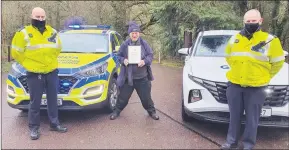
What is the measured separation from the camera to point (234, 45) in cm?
441

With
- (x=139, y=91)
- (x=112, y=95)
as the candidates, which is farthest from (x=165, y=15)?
(x=139, y=91)

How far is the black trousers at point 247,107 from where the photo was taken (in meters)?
4.29

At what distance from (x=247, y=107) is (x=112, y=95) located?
292 cm

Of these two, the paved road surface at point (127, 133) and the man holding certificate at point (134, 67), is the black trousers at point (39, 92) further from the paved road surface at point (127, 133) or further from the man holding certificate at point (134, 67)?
the man holding certificate at point (134, 67)

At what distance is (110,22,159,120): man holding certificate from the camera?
5750mm

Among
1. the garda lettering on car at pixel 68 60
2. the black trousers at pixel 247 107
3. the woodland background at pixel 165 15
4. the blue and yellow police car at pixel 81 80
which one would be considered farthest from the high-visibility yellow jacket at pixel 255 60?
the woodland background at pixel 165 15

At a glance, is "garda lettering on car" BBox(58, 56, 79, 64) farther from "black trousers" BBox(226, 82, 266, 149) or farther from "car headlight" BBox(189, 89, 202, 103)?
"black trousers" BBox(226, 82, 266, 149)

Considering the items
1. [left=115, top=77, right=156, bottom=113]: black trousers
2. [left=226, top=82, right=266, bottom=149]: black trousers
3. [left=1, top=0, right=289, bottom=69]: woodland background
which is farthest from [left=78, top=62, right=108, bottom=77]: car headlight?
[left=1, top=0, right=289, bottom=69]: woodland background

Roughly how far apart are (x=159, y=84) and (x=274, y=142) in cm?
526

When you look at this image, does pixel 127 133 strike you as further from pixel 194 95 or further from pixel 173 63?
pixel 173 63

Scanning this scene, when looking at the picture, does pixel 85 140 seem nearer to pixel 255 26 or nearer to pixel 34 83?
pixel 34 83

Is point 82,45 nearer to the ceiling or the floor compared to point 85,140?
nearer to the ceiling

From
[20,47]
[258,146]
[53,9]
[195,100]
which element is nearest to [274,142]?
[258,146]

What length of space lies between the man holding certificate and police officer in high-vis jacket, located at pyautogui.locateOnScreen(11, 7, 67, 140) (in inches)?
48.0
